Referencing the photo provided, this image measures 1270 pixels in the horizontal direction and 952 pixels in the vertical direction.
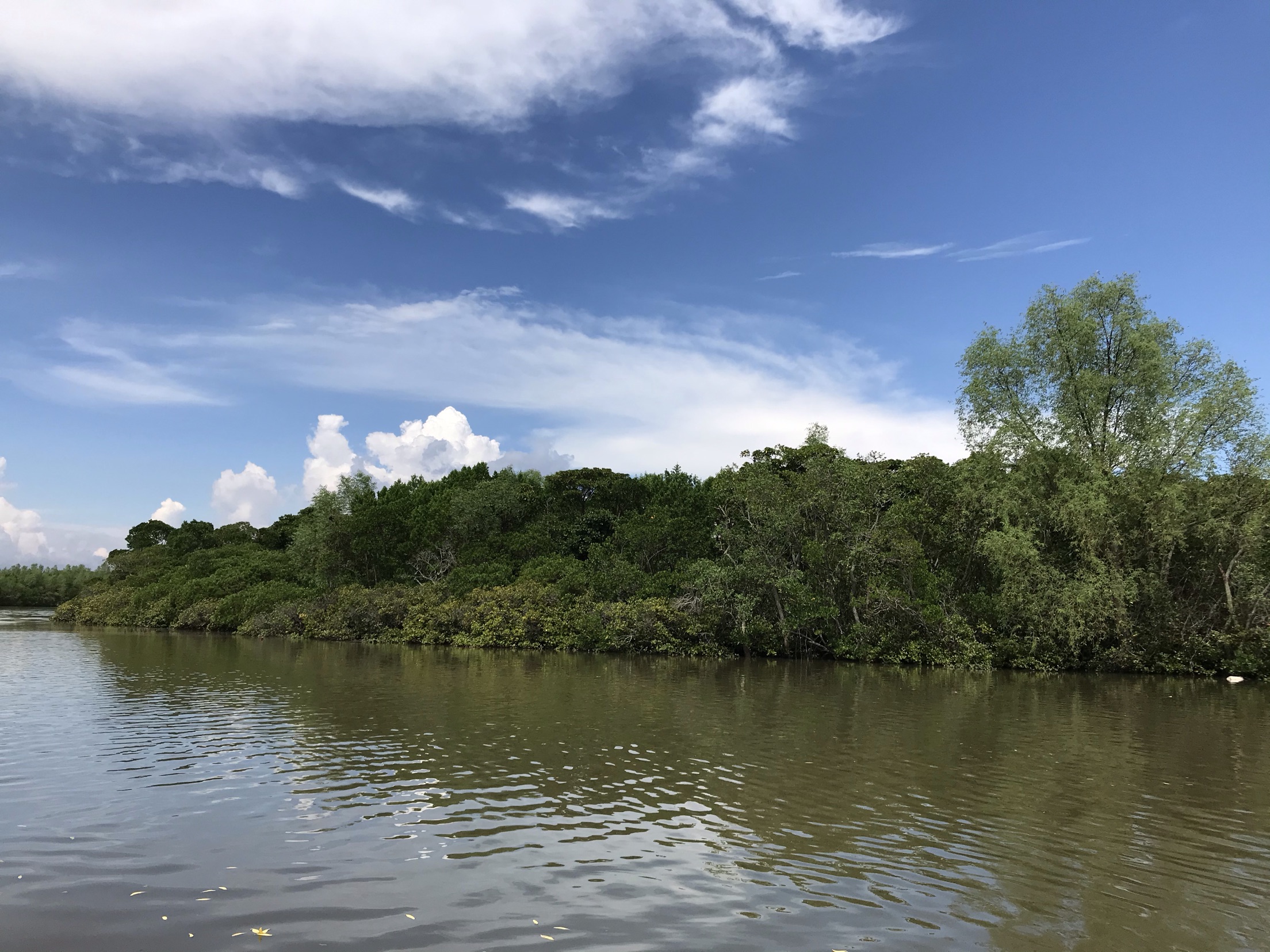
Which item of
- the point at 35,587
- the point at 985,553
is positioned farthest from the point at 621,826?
the point at 35,587

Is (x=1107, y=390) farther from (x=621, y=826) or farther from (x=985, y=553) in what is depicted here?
(x=621, y=826)

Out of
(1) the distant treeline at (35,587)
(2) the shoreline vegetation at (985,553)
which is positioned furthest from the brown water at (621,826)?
(1) the distant treeline at (35,587)

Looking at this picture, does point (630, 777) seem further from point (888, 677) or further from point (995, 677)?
point (995, 677)

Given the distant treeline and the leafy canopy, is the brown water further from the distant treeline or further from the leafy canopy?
the distant treeline

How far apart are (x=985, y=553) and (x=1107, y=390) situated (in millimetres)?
10221

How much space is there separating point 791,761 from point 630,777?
3.61m

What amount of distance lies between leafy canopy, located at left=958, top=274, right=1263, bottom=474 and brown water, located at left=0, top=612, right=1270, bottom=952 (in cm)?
1804

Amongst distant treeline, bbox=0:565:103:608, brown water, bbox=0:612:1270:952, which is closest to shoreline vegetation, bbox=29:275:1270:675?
brown water, bbox=0:612:1270:952

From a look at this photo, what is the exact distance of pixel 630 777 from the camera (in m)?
14.3

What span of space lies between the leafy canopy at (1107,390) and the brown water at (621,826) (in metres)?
18.0

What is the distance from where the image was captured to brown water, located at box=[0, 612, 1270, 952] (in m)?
7.73

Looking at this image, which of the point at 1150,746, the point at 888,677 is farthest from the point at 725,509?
the point at 1150,746

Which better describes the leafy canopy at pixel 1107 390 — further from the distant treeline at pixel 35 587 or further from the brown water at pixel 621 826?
the distant treeline at pixel 35 587

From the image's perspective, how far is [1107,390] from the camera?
38875mm
